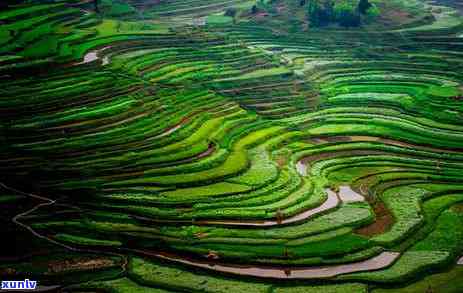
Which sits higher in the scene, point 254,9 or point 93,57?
point 254,9

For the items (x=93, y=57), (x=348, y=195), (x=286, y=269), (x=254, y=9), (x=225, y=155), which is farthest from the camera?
(x=254, y=9)

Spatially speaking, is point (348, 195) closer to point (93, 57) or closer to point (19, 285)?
point (19, 285)

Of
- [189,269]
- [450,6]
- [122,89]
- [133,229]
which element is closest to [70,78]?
[122,89]

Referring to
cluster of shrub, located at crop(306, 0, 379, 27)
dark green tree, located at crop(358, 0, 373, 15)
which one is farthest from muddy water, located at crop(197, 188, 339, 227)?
dark green tree, located at crop(358, 0, 373, 15)

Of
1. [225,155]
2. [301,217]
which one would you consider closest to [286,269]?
[301,217]

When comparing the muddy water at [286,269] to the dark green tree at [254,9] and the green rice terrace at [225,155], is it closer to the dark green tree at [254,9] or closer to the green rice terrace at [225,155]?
the green rice terrace at [225,155]

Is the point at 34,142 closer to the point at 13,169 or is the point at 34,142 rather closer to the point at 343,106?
the point at 13,169

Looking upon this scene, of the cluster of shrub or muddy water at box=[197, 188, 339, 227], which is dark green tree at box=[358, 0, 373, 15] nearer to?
the cluster of shrub
